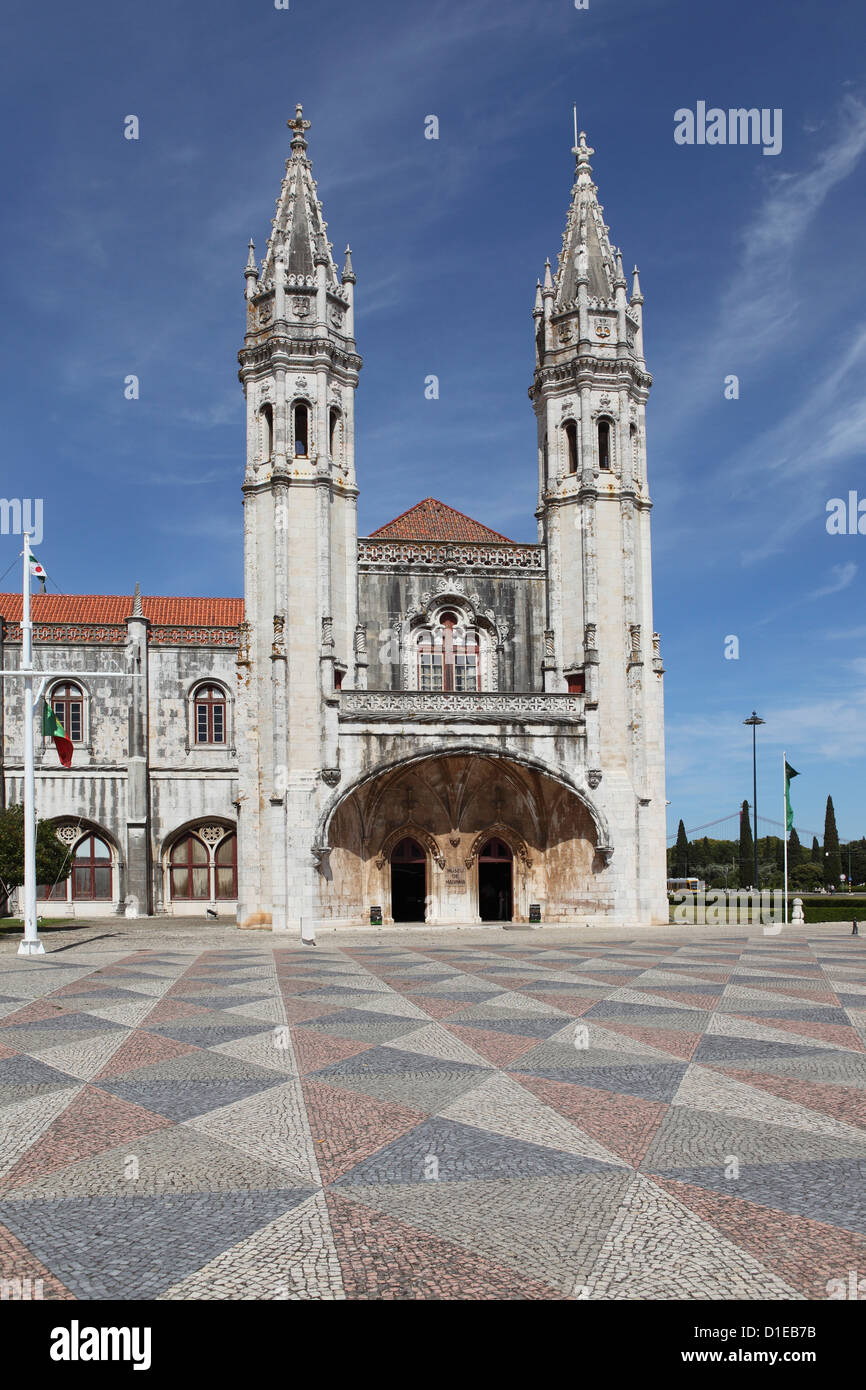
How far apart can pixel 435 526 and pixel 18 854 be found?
17.1 meters

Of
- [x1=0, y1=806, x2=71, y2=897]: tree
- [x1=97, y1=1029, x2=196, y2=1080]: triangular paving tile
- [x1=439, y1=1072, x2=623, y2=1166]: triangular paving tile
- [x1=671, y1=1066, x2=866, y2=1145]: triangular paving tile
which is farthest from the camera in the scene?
[x1=0, y1=806, x2=71, y2=897]: tree

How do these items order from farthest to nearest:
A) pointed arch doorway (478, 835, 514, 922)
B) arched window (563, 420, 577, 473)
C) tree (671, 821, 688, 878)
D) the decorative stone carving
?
tree (671, 821, 688, 878)
arched window (563, 420, 577, 473)
the decorative stone carving
pointed arch doorway (478, 835, 514, 922)

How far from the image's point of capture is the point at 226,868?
38.0 m

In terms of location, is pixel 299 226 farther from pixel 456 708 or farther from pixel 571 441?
pixel 456 708

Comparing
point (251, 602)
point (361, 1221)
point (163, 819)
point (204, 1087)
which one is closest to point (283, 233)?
point (251, 602)

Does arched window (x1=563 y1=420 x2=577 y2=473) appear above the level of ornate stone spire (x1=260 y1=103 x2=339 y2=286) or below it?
below

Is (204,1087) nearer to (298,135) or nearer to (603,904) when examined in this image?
(603,904)

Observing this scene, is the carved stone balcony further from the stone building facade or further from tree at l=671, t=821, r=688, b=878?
tree at l=671, t=821, r=688, b=878

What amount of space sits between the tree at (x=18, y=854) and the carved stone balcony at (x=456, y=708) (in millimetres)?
8399

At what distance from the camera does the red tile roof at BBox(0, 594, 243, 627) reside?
40.3 m

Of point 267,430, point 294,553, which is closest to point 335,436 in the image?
point 267,430

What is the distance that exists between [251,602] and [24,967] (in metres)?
14.7

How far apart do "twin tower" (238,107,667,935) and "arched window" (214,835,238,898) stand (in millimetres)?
8033

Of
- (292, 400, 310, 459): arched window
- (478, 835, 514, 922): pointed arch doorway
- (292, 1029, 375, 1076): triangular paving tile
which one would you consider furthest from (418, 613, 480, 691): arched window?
(292, 1029, 375, 1076): triangular paving tile
